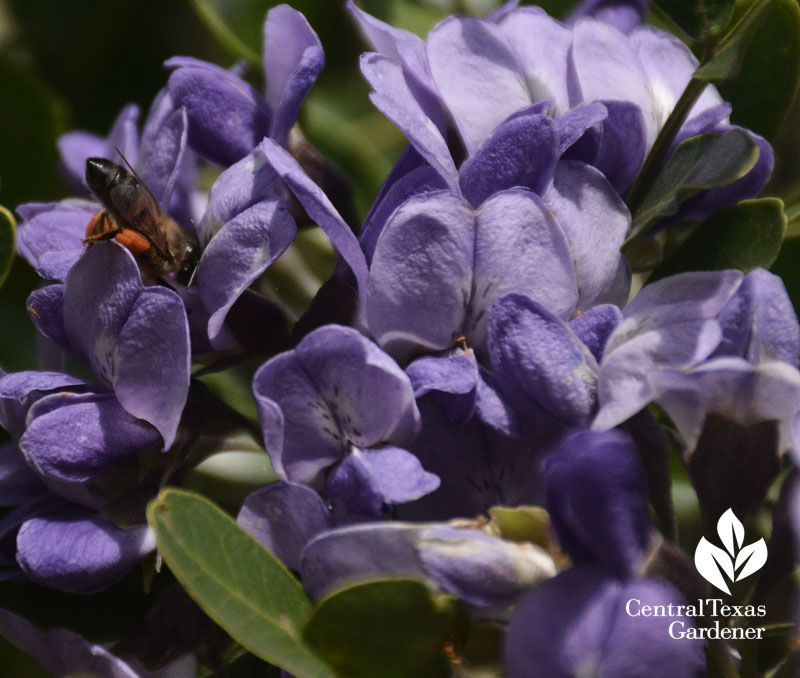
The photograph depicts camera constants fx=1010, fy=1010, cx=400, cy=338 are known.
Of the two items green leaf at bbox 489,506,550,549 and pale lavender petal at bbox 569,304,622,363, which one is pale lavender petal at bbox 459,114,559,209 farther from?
green leaf at bbox 489,506,550,549

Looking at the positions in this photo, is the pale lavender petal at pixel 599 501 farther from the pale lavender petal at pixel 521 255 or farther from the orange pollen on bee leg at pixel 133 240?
the orange pollen on bee leg at pixel 133 240

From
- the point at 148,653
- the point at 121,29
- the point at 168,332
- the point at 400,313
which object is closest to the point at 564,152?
the point at 400,313

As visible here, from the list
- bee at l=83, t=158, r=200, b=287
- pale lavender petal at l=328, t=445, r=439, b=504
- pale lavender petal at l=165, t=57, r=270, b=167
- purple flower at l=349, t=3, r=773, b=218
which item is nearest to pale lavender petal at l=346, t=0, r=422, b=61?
purple flower at l=349, t=3, r=773, b=218

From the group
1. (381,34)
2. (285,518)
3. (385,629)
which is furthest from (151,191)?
(385,629)

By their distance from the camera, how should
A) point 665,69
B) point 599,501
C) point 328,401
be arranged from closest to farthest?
point 599,501
point 328,401
point 665,69

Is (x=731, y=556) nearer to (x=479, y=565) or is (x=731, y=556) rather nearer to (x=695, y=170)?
(x=479, y=565)

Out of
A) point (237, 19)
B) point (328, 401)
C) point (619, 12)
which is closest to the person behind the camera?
point (328, 401)

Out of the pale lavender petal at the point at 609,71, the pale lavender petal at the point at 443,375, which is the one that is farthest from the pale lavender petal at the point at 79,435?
the pale lavender petal at the point at 609,71
